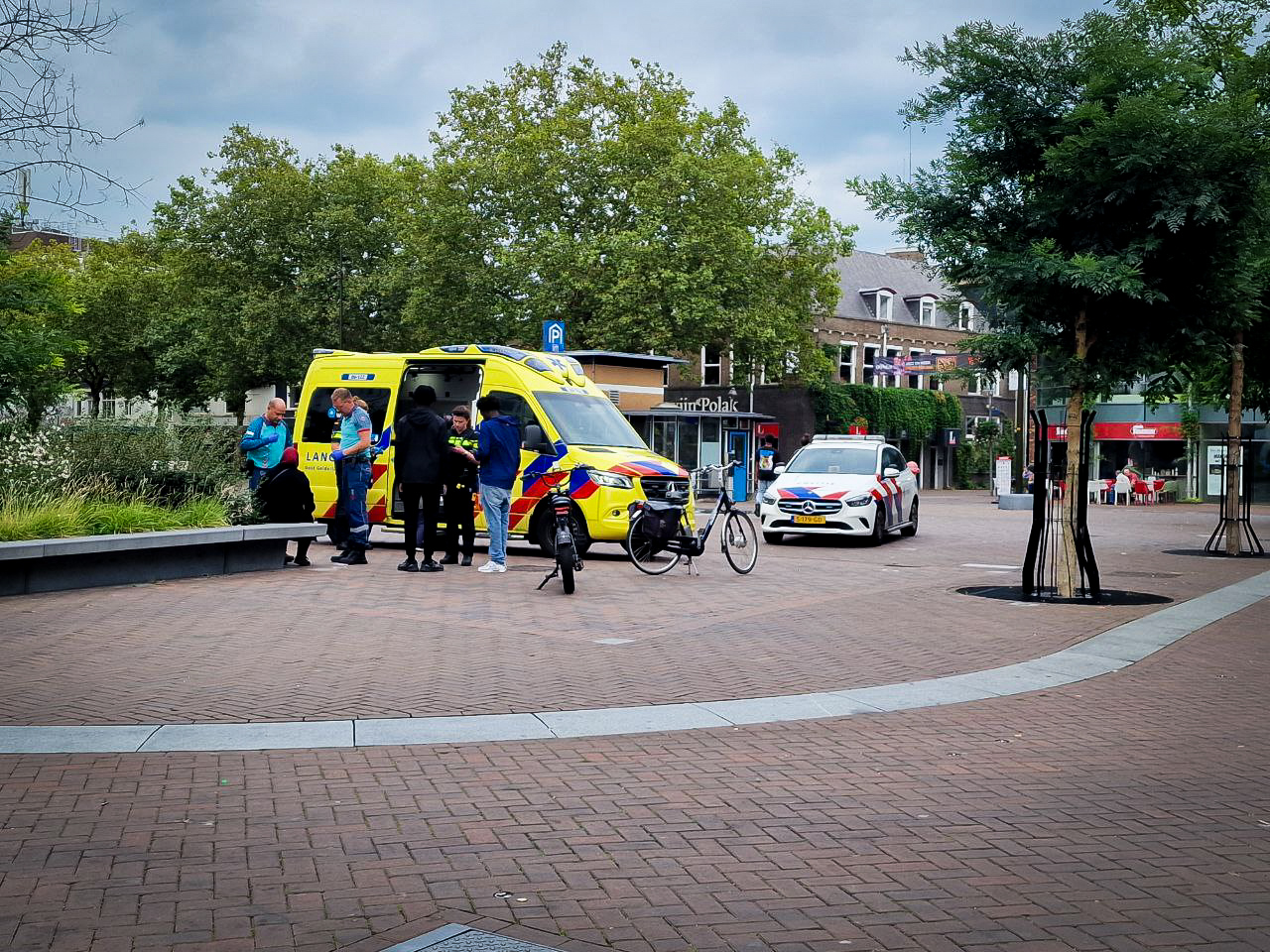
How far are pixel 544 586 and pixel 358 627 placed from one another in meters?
3.46

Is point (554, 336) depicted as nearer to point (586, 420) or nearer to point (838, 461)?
point (838, 461)

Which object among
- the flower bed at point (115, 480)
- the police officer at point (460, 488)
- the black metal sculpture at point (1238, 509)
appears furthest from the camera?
the black metal sculpture at point (1238, 509)

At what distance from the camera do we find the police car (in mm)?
20297

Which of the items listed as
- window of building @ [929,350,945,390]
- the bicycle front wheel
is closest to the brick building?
window of building @ [929,350,945,390]

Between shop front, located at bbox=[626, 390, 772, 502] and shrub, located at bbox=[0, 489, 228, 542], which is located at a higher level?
shop front, located at bbox=[626, 390, 772, 502]

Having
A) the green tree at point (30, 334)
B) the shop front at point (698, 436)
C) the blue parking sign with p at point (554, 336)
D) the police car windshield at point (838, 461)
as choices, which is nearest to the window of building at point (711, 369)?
the shop front at point (698, 436)

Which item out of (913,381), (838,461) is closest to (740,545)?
(838,461)

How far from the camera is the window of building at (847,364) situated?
60125 millimetres

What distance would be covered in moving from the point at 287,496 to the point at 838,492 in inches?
369

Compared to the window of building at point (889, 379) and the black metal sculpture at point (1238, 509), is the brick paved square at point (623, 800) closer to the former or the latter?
the black metal sculpture at point (1238, 509)

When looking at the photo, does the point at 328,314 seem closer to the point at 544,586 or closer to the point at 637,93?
the point at 637,93

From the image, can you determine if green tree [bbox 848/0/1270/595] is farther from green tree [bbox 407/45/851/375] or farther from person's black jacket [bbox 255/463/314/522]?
green tree [bbox 407/45/851/375]

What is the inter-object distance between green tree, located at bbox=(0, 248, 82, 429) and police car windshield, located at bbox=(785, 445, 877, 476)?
12.0m

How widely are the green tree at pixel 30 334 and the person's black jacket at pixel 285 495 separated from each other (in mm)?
2496
